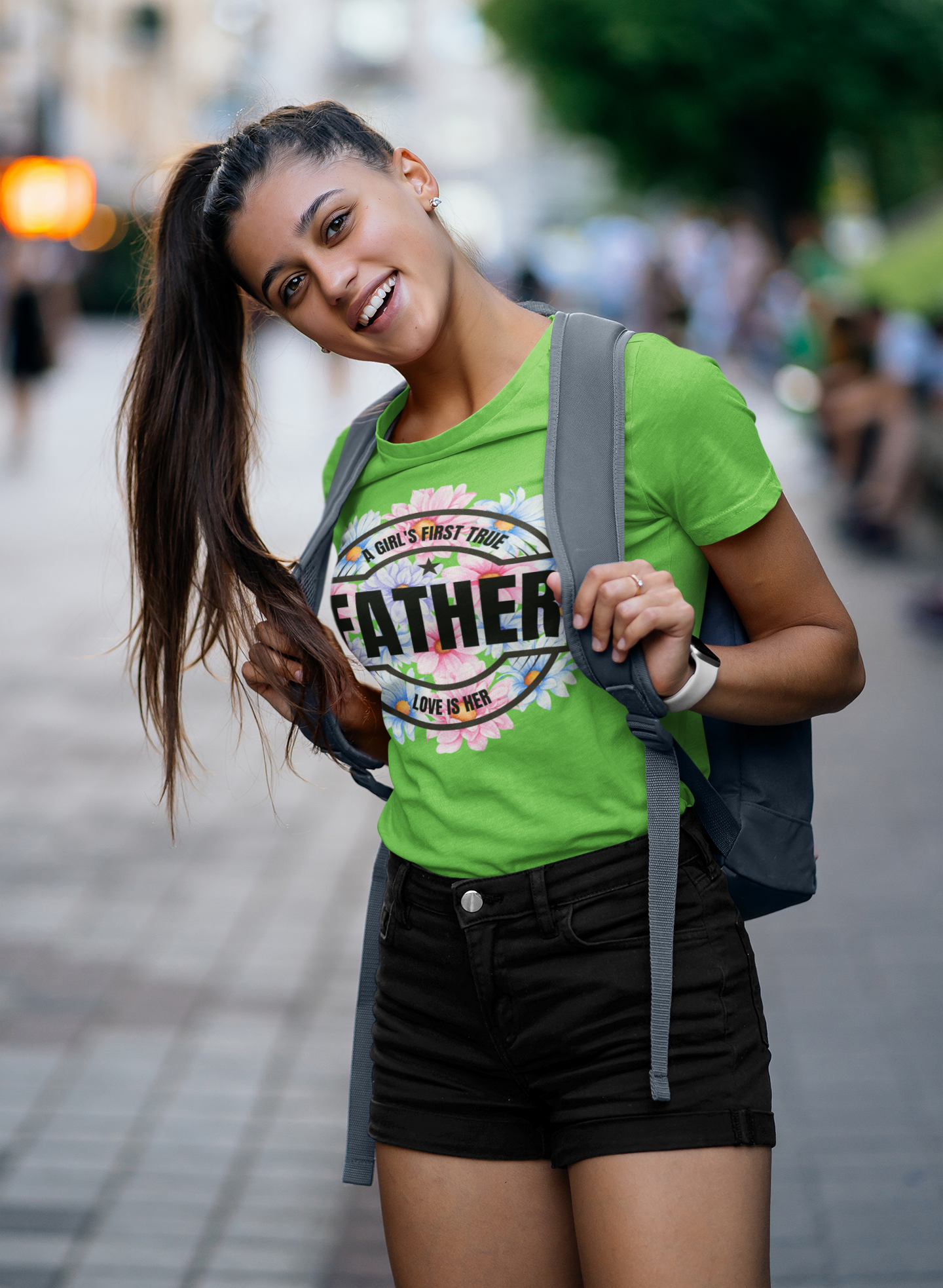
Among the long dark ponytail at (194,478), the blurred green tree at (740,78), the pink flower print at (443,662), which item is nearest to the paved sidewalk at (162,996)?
the long dark ponytail at (194,478)

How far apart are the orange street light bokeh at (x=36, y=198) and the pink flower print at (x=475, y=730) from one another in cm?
1591

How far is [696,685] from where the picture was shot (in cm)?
159

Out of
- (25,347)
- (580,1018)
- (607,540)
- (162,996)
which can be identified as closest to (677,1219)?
(580,1018)

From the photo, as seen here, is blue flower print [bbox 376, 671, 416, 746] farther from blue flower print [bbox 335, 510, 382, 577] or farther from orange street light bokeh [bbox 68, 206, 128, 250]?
orange street light bokeh [bbox 68, 206, 128, 250]

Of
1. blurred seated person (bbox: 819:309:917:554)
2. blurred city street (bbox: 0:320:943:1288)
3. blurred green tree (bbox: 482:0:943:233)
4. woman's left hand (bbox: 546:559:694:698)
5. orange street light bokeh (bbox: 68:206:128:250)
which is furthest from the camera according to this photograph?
orange street light bokeh (bbox: 68:206:128:250)

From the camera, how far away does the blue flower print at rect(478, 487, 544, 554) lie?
1651 mm

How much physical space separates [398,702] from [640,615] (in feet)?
1.34

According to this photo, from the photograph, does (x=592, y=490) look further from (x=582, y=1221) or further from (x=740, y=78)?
(x=740, y=78)

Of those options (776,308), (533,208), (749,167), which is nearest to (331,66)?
(533,208)

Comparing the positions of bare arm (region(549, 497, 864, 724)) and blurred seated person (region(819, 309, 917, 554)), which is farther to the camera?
blurred seated person (region(819, 309, 917, 554))

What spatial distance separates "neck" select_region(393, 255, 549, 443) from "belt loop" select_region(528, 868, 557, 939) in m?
0.55

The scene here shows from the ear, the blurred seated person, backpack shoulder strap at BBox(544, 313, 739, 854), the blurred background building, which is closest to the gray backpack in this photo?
backpack shoulder strap at BBox(544, 313, 739, 854)

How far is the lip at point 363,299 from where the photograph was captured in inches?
66.6

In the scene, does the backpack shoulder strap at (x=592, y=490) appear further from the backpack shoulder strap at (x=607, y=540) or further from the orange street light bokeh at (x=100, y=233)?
the orange street light bokeh at (x=100, y=233)
